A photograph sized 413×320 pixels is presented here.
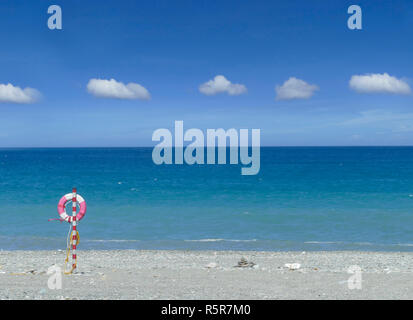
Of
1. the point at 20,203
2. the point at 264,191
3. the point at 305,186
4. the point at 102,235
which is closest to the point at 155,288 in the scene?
the point at 102,235

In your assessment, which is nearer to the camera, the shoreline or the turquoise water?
the shoreline

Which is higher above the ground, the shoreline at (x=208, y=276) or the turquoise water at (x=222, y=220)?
the turquoise water at (x=222, y=220)

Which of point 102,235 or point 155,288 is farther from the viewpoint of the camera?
point 102,235

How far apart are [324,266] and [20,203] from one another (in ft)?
84.3

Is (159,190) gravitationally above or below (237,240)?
above

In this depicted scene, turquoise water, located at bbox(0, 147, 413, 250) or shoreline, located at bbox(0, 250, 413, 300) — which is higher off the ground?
turquoise water, located at bbox(0, 147, 413, 250)

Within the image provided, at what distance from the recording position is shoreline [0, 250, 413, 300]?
340 inches

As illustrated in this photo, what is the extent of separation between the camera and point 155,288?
9.21m

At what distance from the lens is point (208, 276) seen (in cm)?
1081

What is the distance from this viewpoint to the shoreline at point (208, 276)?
8.63m

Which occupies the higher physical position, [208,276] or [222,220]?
[222,220]

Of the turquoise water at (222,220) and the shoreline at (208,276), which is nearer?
the shoreline at (208,276)

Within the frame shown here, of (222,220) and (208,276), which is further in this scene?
(222,220)
